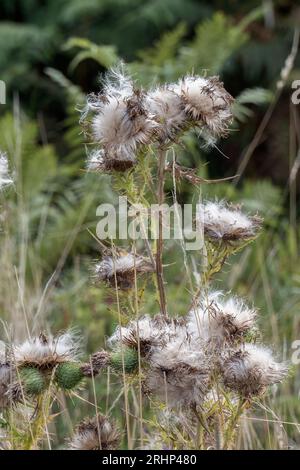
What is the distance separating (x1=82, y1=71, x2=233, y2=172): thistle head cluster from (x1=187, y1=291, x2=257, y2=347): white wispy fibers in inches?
9.4

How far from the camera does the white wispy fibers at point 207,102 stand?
1.22m

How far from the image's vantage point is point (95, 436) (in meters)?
1.17

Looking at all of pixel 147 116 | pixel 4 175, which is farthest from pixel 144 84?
pixel 147 116

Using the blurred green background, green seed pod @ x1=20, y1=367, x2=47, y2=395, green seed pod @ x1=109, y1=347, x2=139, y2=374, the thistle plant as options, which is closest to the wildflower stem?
the thistle plant

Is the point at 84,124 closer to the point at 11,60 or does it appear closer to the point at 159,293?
the point at 159,293

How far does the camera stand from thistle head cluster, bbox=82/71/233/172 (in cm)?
119

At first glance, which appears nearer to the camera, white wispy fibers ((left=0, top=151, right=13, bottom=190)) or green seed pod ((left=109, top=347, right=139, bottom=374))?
green seed pod ((left=109, top=347, right=139, bottom=374))

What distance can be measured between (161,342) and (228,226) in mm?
242

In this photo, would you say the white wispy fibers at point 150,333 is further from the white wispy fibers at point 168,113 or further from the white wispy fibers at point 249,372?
the white wispy fibers at point 168,113

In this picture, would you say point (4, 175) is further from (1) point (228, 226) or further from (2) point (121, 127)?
(1) point (228, 226)

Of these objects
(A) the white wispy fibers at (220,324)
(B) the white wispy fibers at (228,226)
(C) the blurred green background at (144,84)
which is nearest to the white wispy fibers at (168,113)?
(B) the white wispy fibers at (228,226)

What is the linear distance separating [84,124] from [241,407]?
463 mm

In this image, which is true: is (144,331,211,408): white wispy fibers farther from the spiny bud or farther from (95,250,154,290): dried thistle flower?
(95,250,154,290): dried thistle flower

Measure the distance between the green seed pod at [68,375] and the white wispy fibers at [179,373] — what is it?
11cm
